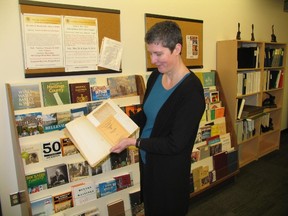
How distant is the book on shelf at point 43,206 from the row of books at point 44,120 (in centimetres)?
48

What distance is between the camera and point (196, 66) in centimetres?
299

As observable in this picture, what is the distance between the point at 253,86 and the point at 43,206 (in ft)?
9.82

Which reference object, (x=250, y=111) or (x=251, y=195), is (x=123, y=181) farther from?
(x=250, y=111)

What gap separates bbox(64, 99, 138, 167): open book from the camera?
1.41 meters

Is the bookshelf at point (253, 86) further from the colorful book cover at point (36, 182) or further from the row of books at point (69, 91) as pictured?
the colorful book cover at point (36, 182)

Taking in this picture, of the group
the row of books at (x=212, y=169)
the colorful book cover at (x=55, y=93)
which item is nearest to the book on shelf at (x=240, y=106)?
the row of books at (x=212, y=169)

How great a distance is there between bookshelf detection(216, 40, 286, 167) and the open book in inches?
80.8

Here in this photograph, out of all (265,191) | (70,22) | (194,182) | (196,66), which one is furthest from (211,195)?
(70,22)

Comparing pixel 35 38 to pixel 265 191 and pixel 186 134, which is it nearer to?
pixel 186 134

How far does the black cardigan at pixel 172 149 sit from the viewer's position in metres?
1.19

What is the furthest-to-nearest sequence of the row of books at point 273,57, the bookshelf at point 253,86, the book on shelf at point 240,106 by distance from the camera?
the row of books at point 273,57
the book on shelf at point 240,106
the bookshelf at point 253,86

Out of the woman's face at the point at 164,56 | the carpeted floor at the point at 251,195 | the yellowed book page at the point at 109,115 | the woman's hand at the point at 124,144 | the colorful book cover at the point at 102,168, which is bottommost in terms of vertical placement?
the carpeted floor at the point at 251,195

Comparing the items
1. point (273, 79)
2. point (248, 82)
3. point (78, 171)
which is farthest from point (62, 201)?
point (273, 79)

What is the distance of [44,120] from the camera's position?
184cm
